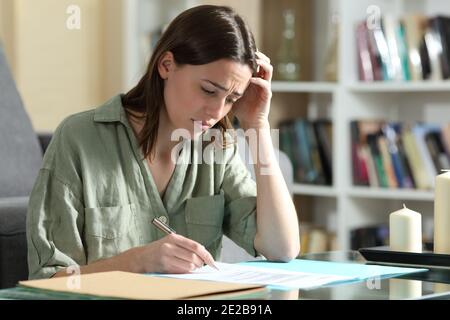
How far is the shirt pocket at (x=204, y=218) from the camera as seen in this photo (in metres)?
1.63

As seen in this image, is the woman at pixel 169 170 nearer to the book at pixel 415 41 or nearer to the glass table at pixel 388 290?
the glass table at pixel 388 290

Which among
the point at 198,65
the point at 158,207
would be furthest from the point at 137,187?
the point at 198,65

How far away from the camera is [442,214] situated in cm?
145

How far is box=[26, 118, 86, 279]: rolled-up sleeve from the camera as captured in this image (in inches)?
56.2

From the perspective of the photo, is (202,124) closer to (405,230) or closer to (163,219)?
(163,219)

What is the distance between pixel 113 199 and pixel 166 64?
0.85 feet

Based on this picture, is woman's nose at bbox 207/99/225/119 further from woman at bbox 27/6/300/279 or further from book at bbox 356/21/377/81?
book at bbox 356/21/377/81

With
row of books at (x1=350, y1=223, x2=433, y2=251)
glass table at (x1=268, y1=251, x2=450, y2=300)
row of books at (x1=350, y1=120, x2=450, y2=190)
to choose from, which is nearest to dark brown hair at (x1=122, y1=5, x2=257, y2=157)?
glass table at (x1=268, y1=251, x2=450, y2=300)

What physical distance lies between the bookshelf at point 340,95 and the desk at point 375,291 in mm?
1912

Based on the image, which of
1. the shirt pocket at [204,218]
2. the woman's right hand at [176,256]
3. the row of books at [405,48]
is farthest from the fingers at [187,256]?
the row of books at [405,48]

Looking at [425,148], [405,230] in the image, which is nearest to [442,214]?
[405,230]

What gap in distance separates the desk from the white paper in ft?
Answer: 0.10

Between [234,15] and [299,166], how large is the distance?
1968 millimetres
